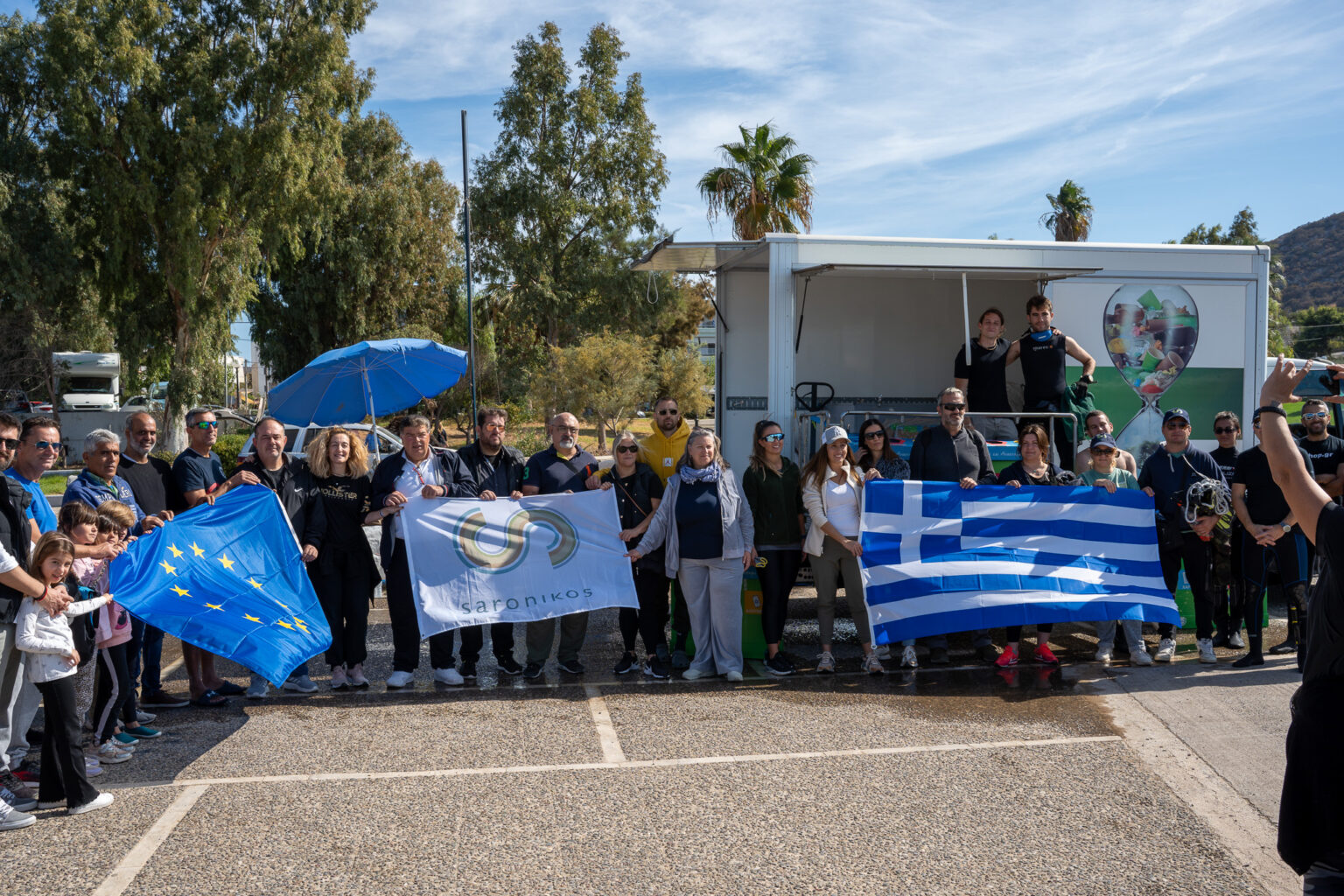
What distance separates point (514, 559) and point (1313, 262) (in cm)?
17525

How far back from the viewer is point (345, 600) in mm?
6840

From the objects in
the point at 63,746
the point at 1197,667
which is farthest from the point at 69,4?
the point at 1197,667

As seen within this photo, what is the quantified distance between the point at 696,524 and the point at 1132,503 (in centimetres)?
339

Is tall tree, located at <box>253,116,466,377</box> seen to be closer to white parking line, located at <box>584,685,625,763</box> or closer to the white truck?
the white truck

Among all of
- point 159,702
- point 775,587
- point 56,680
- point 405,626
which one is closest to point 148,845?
point 56,680

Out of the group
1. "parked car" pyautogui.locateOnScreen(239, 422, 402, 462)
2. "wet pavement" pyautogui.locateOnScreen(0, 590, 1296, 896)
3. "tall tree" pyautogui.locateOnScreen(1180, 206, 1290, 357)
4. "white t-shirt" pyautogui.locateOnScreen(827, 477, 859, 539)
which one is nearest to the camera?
"wet pavement" pyautogui.locateOnScreen(0, 590, 1296, 896)

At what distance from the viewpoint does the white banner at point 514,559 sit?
22.8 ft

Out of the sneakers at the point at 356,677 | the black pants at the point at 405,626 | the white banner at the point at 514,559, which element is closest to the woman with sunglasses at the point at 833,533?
the white banner at the point at 514,559

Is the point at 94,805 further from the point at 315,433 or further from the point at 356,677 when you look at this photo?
the point at 315,433

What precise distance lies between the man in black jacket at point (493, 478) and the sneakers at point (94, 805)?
8.60 ft

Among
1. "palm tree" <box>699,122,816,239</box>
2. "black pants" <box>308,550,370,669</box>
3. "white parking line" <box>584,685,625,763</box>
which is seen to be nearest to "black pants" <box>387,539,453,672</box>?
"black pants" <box>308,550,370,669</box>

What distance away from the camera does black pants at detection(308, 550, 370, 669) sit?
677cm

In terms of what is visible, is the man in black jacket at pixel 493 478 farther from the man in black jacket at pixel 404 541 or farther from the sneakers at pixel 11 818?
the sneakers at pixel 11 818

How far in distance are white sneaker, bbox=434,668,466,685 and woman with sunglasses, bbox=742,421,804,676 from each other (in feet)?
7.26
